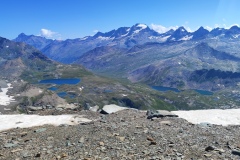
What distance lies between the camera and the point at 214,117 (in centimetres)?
4347

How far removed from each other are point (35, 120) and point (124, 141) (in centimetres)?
1719

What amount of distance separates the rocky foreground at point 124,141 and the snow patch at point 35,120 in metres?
2.50

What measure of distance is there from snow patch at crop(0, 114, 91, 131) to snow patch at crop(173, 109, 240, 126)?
48.2 ft

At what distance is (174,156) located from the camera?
24.3m

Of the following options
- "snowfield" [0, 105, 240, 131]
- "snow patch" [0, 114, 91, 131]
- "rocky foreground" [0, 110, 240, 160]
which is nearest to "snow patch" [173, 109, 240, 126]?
"snowfield" [0, 105, 240, 131]

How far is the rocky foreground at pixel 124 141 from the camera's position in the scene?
82.4ft

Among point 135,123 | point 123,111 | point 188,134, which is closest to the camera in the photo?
point 188,134

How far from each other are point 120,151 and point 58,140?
7421 mm

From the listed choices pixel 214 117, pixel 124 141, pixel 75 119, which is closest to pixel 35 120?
pixel 75 119

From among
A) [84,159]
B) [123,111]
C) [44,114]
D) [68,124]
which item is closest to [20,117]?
[44,114]

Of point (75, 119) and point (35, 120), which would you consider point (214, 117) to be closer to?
A: point (75, 119)

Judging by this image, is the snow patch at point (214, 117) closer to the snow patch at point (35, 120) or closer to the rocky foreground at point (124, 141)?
the rocky foreground at point (124, 141)

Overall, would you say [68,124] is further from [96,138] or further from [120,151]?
[120,151]

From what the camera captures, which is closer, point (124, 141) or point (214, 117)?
point (124, 141)
